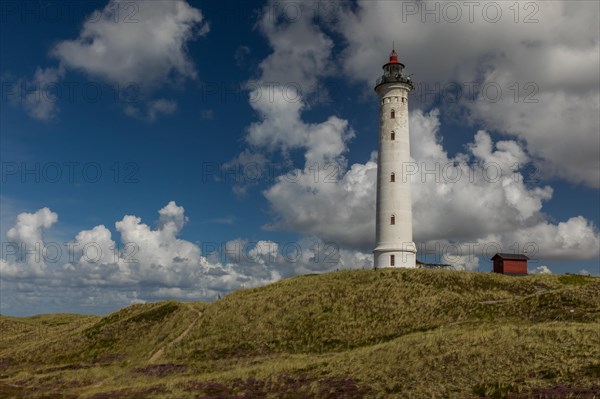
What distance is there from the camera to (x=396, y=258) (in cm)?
6131

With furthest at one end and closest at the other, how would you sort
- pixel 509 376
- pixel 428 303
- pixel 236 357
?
pixel 428 303, pixel 236 357, pixel 509 376

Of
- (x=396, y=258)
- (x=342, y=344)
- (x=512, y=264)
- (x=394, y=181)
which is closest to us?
(x=342, y=344)

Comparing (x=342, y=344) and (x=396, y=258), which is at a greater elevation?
(x=396, y=258)

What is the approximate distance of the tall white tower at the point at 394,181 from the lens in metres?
61.5

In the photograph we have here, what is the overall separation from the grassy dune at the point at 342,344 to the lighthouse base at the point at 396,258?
3.18m

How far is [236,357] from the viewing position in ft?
146

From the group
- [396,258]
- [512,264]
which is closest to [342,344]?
[396,258]

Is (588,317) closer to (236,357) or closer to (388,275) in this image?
(388,275)

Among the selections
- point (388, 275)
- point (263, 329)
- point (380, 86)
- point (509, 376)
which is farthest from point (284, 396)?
point (380, 86)

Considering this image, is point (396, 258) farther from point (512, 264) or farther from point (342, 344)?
point (342, 344)

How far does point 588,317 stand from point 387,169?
30906 millimetres

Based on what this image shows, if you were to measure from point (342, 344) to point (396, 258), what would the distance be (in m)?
21.0

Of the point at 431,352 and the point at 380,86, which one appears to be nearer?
the point at 431,352

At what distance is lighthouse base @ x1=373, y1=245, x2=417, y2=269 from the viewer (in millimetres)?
61312
